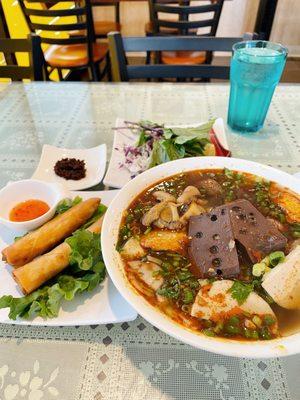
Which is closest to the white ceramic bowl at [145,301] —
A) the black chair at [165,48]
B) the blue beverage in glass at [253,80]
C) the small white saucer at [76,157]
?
the small white saucer at [76,157]

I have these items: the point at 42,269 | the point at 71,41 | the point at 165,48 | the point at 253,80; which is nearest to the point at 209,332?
the point at 42,269

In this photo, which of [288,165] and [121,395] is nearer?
[121,395]

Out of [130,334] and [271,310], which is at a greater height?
[271,310]

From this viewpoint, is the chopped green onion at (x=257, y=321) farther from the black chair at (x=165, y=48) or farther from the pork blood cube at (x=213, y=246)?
the black chair at (x=165, y=48)

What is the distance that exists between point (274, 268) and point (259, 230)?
0.44 ft

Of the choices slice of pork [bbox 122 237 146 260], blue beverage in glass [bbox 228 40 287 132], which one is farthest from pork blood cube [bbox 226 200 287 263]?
blue beverage in glass [bbox 228 40 287 132]

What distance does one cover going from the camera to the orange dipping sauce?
1.29 metres

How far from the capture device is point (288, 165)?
5.34 feet

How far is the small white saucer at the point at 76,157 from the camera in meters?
1.53

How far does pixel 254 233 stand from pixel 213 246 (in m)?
0.14

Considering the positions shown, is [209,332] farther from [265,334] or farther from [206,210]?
[206,210]

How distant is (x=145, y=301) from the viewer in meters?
0.84

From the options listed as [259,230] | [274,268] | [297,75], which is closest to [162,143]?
[259,230]

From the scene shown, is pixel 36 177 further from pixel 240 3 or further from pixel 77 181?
pixel 240 3
